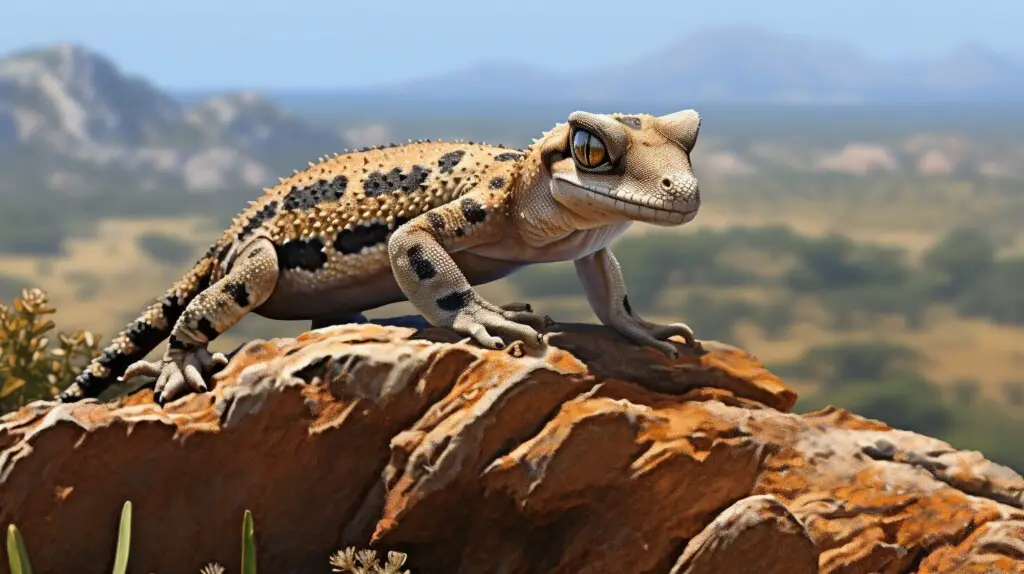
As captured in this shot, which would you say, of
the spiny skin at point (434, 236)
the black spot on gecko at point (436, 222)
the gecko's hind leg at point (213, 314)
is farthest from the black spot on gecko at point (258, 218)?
the black spot on gecko at point (436, 222)

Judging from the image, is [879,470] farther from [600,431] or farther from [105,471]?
[105,471]

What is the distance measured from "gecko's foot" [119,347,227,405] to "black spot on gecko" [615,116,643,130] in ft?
8.37

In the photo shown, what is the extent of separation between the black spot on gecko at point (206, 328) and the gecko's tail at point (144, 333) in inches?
19.0

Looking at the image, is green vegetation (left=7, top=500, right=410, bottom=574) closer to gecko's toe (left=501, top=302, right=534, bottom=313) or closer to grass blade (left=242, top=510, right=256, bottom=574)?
grass blade (left=242, top=510, right=256, bottom=574)

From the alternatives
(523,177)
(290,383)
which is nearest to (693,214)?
(523,177)

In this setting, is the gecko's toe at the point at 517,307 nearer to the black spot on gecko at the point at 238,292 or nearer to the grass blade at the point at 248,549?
the black spot on gecko at the point at 238,292

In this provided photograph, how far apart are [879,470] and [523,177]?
2.48 meters

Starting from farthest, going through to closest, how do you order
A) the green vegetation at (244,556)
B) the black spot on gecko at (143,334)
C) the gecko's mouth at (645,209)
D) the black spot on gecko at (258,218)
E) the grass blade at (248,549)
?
the black spot on gecko at (143,334) → the black spot on gecko at (258,218) → the gecko's mouth at (645,209) → the grass blade at (248,549) → the green vegetation at (244,556)

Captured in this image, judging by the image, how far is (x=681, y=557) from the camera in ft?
19.8

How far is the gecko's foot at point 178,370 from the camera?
6516 millimetres

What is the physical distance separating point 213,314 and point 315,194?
0.90 meters

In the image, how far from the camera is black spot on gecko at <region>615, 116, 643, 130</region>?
6.26 m

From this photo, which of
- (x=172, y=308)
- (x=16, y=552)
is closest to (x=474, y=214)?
(x=172, y=308)

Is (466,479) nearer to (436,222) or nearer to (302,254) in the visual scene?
(436,222)
